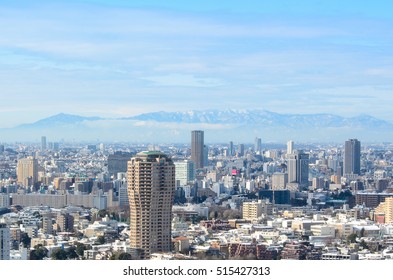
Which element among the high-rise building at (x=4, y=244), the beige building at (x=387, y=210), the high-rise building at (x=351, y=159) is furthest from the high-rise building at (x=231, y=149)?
the high-rise building at (x=4, y=244)

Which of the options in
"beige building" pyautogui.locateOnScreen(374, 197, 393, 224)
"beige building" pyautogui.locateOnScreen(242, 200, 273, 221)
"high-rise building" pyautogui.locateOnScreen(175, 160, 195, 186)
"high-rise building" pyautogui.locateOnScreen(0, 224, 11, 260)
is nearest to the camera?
"high-rise building" pyautogui.locateOnScreen(0, 224, 11, 260)

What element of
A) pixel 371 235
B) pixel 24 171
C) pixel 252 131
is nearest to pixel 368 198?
pixel 252 131

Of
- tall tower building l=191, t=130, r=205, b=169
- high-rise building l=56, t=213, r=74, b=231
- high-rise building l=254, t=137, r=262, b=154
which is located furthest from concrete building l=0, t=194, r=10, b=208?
high-rise building l=254, t=137, r=262, b=154

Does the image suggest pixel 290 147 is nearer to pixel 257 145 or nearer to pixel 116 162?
pixel 257 145

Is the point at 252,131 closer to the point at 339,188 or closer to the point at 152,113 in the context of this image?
the point at 339,188

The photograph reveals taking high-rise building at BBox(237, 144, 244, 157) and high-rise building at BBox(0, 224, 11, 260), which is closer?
high-rise building at BBox(0, 224, 11, 260)

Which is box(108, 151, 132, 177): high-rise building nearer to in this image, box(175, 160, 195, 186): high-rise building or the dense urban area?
the dense urban area

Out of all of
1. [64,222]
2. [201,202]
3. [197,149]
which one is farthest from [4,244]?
[197,149]
